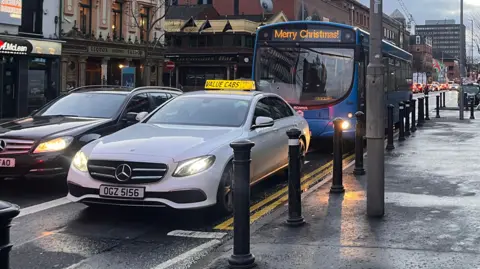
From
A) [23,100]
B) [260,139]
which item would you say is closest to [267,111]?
[260,139]

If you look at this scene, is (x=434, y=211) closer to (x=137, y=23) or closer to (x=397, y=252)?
(x=397, y=252)

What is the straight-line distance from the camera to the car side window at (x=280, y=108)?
9273 mm

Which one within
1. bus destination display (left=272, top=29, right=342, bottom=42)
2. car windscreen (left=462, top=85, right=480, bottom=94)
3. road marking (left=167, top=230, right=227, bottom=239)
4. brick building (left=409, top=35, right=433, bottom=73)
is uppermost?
brick building (left=409, top=35, right=433, bottom=73)

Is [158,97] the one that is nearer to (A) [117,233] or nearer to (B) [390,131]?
(A) [117,233]

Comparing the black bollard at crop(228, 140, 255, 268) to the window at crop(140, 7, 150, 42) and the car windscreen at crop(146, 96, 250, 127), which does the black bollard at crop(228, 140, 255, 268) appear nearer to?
the car windscreen at crop(146, 96, 250, 127)

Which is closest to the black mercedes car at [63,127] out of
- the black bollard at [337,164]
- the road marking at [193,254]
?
the black bollard at [337,164]

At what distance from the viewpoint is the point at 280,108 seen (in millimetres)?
9555

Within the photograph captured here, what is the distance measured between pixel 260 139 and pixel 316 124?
5.75m

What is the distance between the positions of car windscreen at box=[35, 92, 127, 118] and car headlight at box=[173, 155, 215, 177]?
11.6ft

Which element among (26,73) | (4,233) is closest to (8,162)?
(4,233)

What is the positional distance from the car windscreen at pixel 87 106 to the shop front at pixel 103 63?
22.9 metres

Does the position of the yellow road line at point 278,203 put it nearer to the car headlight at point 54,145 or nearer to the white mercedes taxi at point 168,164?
the white mercedes taxi at point 168,164

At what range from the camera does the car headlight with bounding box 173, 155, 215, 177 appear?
6.30 meters

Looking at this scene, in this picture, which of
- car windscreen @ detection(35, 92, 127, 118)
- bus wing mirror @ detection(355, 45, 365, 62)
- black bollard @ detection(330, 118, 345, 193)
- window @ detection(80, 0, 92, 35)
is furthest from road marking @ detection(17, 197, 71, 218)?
window @ detection(80, 0, 92, 35)
